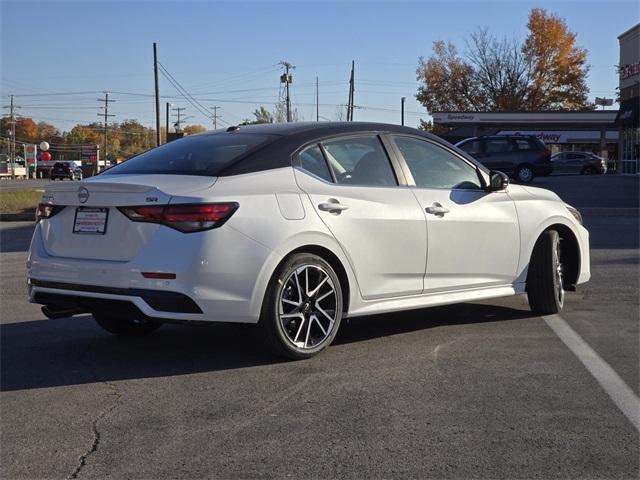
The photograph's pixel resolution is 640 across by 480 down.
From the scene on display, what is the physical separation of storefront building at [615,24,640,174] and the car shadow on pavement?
37.8m

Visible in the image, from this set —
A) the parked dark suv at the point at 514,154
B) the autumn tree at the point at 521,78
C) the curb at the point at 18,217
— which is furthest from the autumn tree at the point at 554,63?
the curb at the point at 18,217

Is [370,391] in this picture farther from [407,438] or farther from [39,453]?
[39,453]

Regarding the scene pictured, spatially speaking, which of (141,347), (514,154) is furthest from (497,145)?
(141,347)

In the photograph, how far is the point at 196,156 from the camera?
5.58 m

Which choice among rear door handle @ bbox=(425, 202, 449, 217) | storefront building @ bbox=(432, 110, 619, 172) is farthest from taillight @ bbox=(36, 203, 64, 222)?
storefront building @ bbox=(432, 110, 619, 172)

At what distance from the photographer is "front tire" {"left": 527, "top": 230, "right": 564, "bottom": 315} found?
6.82 metres

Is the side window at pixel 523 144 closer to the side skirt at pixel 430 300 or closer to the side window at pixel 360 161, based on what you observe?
the side skirt at pixel 430 300

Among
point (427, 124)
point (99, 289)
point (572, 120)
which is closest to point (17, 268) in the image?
point (99, 289)

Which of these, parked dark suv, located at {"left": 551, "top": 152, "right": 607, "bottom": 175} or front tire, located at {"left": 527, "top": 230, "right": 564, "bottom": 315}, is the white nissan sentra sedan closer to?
front tire, located at {"left": 527, "top": 230, "right": 564, "bottom": 315}

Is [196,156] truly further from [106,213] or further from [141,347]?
[141,347]

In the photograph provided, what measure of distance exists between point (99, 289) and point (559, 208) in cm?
416

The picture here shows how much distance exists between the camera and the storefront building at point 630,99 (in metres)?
41.1

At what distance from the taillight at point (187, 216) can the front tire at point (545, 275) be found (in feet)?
10.4

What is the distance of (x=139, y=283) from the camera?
191 inches
